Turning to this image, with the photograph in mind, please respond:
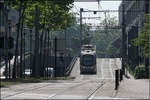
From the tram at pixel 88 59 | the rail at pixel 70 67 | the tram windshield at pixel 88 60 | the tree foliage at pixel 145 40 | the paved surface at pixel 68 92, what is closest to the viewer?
the paved surface at pixel 68 92

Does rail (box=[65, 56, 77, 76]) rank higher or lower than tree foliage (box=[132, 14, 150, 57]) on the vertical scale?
lower

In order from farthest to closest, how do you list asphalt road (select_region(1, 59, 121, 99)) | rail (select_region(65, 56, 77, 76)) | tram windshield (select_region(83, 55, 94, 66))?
rail (select_region(65, 56, 77, 76)) < tram windshield (select_region(83, 55, 94, 66)) < asphalt road (select_region(1, 59, 121, 99))

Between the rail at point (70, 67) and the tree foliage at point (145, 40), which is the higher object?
the tree foliage at point (145, 40)

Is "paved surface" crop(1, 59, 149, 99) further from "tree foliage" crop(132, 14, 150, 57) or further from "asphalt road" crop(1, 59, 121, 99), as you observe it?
"tree foliage" crop(132, 14, 150, 57)

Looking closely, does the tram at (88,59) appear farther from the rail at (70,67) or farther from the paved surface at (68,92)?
the paved surface at (68,92)

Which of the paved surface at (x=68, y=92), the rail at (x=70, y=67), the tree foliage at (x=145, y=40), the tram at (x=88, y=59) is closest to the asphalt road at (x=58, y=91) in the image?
the paved surface at (x=68, y=92)

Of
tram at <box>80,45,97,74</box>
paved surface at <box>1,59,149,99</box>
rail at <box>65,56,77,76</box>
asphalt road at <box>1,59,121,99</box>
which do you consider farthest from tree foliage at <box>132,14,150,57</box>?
rail at <box>65,56,77,76</box>

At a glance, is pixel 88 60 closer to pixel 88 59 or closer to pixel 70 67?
pixel 88 59

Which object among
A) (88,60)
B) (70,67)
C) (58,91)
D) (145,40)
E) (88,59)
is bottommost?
(70,67)

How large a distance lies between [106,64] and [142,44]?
6022 centimetres

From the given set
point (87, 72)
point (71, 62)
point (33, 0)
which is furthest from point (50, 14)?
point (71, 62)

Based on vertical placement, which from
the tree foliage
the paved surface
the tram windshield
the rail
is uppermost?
the tree foliage

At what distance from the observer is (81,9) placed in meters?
72.1

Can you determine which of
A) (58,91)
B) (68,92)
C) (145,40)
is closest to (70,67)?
(145,40)
